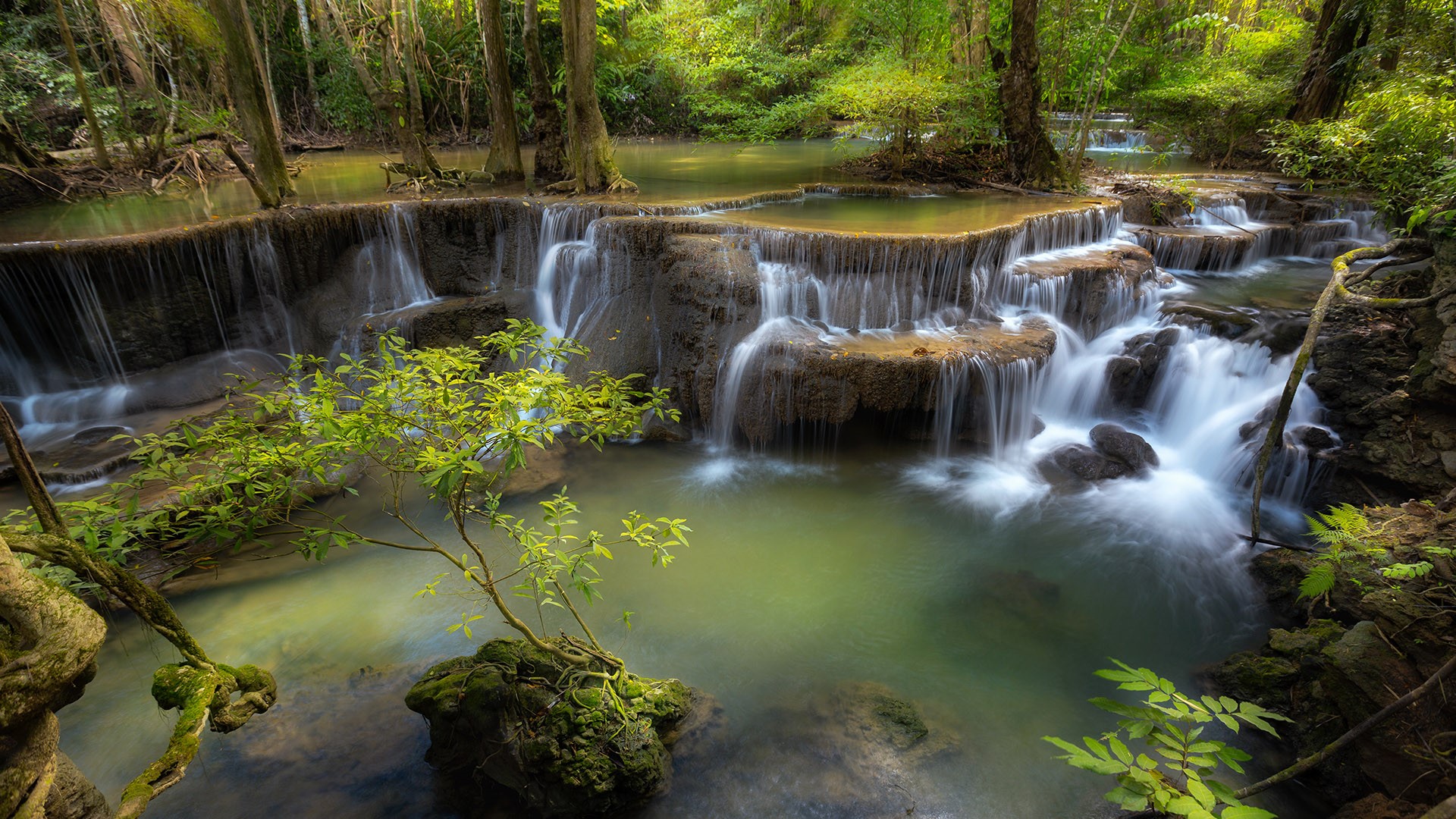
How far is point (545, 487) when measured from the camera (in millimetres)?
6961

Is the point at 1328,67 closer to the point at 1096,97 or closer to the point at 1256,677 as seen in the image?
the point at 1096,97

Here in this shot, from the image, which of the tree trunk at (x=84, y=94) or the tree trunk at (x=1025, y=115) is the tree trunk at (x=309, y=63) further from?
the tree trunk at (x=1025, y=115)

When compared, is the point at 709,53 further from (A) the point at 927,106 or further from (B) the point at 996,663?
(B) the point at 996,663

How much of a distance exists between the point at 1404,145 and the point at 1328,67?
289 inches

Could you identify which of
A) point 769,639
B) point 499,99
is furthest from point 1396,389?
point 499,99

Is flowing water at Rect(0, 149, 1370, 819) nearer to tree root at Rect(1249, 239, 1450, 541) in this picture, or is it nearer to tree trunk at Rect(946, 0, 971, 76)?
tree root at Rect(1249, 239, 1450, 541)

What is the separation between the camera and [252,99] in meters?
8.96

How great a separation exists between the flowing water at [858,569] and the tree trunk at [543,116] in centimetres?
316

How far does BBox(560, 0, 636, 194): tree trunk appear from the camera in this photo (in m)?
9.73

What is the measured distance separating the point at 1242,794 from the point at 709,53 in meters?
16.8

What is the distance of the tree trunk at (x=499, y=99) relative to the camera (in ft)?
37.3

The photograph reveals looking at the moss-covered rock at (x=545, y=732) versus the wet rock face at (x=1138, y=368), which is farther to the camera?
the wet rock face at (x=1138, y=368)

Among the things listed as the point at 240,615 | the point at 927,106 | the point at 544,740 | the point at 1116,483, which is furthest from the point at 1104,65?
the point at 240,615

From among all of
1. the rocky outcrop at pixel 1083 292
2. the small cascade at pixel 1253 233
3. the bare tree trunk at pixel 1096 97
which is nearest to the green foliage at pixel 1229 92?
the bare tree trunk at pixel 1096 97
